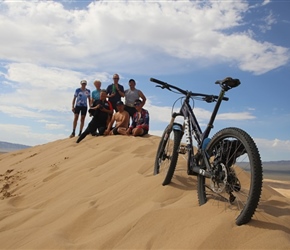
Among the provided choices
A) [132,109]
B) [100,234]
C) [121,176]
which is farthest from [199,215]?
[132,109]

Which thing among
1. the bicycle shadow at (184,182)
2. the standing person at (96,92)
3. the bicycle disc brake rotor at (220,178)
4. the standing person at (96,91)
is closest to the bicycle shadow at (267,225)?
the bicycle disc brake rotor at (220,178)

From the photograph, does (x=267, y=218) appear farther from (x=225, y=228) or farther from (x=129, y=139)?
(x=129, y=139)

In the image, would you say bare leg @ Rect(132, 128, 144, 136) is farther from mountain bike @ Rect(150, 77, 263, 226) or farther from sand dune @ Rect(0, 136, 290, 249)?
mountain bike @ Rect(150, 77, 263, 226)

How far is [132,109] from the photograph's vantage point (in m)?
8.79

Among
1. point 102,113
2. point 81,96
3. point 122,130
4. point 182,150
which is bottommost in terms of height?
point 182,150

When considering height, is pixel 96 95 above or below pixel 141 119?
above

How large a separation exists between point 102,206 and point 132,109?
5.42 m

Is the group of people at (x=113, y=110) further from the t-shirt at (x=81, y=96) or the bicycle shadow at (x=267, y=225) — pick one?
the bicycle shadow at (x=267, y=225)

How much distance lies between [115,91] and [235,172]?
21.9 ft

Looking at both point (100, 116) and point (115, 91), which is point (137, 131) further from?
point (115, 91)

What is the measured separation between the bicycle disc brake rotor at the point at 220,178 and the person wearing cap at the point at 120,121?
5578 millimetres

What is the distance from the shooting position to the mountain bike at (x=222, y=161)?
2.35 metres

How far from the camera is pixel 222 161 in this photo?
2.77 m

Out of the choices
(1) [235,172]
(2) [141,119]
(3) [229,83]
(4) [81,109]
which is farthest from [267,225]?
(4) [81,109]
